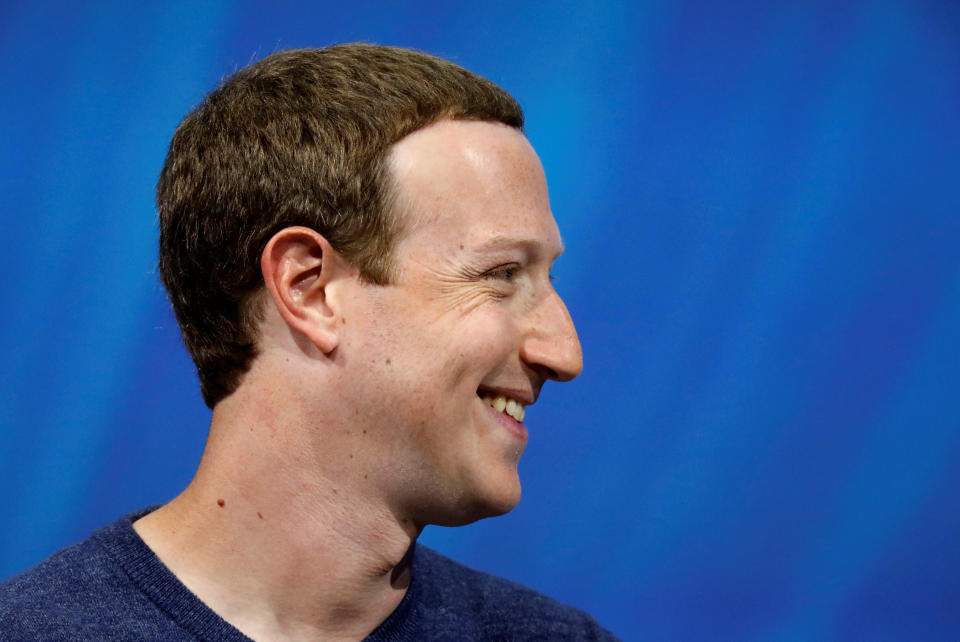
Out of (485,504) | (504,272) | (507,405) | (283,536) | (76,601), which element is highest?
(504,272)

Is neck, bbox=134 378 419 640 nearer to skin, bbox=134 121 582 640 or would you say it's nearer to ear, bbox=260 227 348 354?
skin, bbox=134 121 582 640

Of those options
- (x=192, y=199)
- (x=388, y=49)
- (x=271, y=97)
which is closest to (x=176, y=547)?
(x=192, y=199)

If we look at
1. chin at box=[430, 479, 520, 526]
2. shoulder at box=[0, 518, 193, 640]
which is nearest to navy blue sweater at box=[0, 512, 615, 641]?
shoulder at box=[0, 518, 193, 640]

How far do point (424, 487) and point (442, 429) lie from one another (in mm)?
79

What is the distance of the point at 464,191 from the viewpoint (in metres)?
1.32

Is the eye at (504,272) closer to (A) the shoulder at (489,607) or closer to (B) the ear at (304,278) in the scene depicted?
(B) the ear at (304,278)

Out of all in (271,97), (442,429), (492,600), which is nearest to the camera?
(442,429)

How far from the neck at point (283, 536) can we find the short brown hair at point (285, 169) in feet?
0.39

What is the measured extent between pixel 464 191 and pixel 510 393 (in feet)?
0.82

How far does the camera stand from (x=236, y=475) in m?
1.32

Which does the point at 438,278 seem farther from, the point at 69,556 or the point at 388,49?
the point at 69,556

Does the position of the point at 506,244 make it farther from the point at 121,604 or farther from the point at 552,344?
the point at 121,604

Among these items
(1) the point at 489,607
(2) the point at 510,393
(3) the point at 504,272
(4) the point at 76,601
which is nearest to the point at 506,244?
(3) the point at 504,272

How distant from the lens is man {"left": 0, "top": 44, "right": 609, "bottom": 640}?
1.28 m
